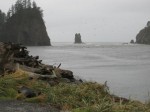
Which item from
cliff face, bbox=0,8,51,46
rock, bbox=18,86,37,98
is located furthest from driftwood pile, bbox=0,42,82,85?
cliff face, bbox=0,8,51,46

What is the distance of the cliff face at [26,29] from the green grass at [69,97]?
12762 centimetres

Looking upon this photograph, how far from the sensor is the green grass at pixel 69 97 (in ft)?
32.1

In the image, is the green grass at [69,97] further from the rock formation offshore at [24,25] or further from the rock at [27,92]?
the rock formation offshore at [24,25]

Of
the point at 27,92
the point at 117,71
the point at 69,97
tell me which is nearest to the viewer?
the point at 69,97

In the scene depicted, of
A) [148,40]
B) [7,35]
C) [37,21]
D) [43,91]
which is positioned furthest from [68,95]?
[148,40]

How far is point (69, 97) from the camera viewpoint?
433 inches

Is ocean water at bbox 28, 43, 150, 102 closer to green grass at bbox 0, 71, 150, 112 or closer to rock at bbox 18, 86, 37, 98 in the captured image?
green grass at bbox 0, 71, 150, 112

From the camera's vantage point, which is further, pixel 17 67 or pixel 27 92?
pixel 17 67

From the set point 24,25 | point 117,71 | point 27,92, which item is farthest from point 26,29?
point 27,92

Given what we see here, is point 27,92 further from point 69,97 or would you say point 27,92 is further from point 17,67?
point 17,67

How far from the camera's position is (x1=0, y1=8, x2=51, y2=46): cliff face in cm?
14325

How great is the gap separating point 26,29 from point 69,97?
5454 inches

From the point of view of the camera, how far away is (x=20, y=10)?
146625 mm

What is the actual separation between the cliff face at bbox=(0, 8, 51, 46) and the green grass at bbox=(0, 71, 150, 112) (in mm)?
127617
